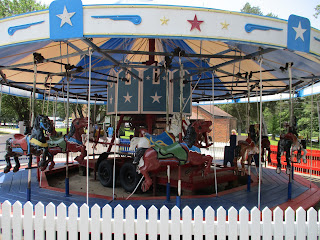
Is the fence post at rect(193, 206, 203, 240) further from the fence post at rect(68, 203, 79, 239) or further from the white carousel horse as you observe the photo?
the white carousel horse

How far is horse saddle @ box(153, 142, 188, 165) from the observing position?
573 centimetres

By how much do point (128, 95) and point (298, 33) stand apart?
548 centimetres

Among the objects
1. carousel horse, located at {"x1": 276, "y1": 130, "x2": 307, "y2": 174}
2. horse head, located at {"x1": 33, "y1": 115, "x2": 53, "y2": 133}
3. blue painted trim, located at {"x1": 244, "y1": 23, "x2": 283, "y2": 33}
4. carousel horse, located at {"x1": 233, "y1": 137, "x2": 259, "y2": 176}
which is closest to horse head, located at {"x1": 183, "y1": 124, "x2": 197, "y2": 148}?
carousel horse, located at {"x1": 276, "y1": 130, "x2": 307, "y2": 174}

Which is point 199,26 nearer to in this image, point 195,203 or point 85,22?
point 85,22

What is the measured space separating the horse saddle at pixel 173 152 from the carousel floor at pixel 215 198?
103 cm

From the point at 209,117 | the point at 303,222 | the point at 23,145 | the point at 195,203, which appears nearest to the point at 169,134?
the point at 195,203

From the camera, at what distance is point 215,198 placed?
6176 millimetres

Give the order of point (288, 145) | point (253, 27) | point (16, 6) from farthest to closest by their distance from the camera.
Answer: point (16, 6)
point (288, 145)
point (253, 27)

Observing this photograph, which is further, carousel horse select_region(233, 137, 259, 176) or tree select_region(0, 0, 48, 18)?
tree select_region(0, 0, 48, 18)

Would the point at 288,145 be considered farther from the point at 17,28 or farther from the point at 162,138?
the point at 17,28

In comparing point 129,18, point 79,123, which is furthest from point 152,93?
point 129,18

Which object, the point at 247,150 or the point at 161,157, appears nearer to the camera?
the point at 161,157

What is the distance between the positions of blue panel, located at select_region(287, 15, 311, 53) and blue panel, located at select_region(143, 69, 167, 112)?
4675mm

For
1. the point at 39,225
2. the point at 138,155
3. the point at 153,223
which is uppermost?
the point at 138,155
